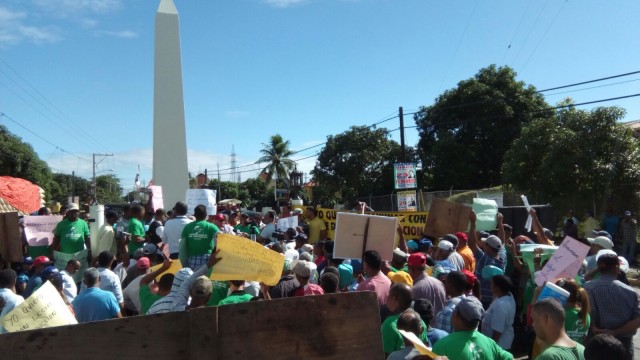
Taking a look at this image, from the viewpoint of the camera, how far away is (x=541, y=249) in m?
6.15

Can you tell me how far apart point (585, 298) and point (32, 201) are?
602 inches

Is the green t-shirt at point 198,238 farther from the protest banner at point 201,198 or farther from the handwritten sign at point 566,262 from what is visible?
the protest banner at point 201,198

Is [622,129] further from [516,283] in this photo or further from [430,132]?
[430,132]

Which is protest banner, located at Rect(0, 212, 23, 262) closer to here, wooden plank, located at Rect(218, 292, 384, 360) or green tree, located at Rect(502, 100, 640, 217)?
wooden plank, located at Rect(218, 292, 384, 360)

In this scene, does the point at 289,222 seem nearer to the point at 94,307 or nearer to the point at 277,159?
the point at 94,307

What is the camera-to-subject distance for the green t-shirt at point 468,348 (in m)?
3.30

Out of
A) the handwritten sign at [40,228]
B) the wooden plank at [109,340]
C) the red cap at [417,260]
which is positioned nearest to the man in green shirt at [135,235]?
the handwritten sign at [40,228]

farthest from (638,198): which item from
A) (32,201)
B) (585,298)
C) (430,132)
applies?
(430,132)

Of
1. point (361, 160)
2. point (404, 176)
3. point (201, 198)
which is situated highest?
point (361, 160)

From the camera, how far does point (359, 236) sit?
6.31 m

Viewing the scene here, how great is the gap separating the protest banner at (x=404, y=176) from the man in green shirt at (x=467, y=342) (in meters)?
16.1

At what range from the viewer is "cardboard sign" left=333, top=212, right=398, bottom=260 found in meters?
6.20

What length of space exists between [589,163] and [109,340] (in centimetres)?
1801

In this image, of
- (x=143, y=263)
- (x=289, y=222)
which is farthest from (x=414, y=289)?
(x=289, y=222)
